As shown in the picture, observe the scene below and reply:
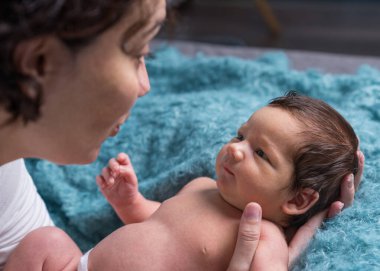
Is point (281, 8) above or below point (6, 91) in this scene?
below

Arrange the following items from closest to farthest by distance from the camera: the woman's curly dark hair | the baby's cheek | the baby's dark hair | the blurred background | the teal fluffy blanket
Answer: the woman's curly dark hair
the baby's cheek
the baby's dark hair
the teal fluffy blanket
the blurred background

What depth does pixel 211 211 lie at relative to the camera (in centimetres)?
98

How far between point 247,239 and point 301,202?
0.45ft

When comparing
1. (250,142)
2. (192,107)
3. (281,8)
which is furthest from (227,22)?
(250,142)

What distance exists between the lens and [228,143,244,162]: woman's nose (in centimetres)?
93

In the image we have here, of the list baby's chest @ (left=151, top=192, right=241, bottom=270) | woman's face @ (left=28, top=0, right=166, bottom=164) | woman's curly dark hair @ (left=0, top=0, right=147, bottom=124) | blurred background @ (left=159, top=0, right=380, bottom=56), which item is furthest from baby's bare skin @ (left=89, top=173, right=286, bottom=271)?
blurred background @ (left=159, top=0, right=380, bottom=56)

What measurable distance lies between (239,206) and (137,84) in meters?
0.36

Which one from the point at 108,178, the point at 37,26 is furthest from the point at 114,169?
the point at 37,26

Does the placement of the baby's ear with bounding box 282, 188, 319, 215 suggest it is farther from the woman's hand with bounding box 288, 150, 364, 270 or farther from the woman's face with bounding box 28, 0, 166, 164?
the woman's face with bounding box 28, 0, 166, 164

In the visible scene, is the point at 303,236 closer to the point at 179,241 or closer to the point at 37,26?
the point at 179,241

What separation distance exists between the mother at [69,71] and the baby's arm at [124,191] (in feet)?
0.93

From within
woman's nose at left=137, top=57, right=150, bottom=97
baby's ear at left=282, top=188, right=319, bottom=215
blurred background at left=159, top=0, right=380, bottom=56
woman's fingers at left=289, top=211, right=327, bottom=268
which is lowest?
blurred background at left=159, top=0, right=380, bottom=56

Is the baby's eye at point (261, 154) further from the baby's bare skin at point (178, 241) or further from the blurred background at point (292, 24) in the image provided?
the blurred background at point (292, 24)

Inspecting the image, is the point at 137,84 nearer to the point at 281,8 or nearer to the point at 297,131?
the point at 297,131
